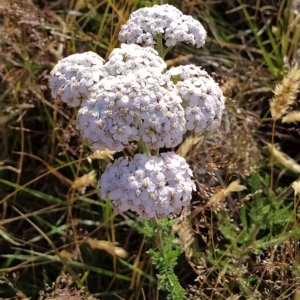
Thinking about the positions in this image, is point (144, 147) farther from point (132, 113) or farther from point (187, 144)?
point (187, 144)

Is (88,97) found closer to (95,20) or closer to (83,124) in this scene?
(83,124)

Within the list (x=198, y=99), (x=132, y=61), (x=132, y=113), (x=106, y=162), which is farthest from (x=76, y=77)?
(x=106, y=162)

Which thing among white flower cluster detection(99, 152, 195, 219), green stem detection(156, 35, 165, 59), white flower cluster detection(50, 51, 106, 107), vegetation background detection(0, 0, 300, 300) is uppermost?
green stem detection(156, 35, 165, 59)

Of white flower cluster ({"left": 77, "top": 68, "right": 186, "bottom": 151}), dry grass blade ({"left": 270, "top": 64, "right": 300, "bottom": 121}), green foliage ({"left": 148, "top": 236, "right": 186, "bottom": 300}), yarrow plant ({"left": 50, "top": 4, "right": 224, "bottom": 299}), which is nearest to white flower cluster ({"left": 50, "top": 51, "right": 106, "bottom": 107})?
yarrow plant ({"left": 50, "top": 4, "right": 224, "bottom": 299})

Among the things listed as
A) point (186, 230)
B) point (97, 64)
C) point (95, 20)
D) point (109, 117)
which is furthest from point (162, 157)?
point (95, 20)

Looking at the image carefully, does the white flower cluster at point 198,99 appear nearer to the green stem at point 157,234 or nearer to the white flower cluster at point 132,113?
the white flower cluster at point 132,113

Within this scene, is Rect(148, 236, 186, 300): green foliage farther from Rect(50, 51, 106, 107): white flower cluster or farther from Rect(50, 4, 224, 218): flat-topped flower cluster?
Rect(50, 51, 106, 107): white flower cluster
